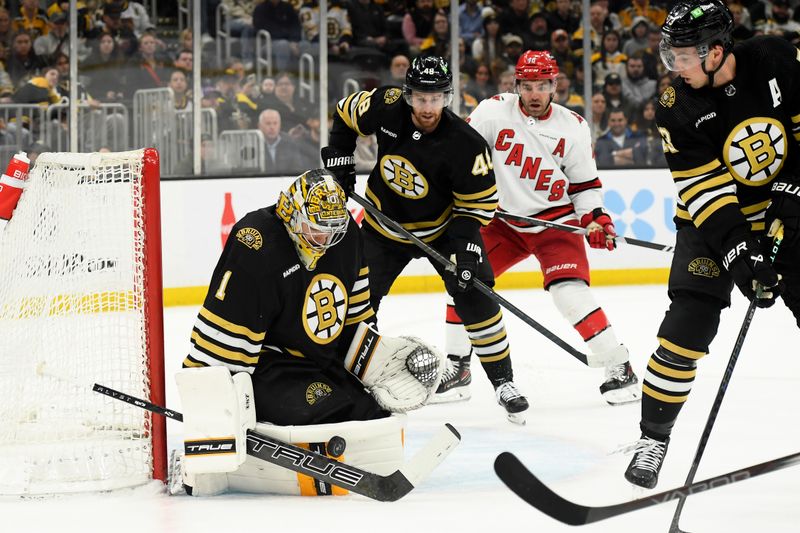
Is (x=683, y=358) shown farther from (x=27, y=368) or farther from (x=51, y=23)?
(x=51, y=23)

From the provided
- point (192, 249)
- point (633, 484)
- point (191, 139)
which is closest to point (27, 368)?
point (633, 484)

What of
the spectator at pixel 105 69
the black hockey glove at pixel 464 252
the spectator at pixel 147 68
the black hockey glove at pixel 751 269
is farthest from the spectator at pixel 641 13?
the black hockey glove at pixel 751 269

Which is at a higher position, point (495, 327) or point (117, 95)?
point (117, 95)

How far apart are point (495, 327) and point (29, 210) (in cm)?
151

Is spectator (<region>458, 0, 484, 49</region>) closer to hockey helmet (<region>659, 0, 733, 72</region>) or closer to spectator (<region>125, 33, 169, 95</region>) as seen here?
spectator (<region>125, 33, 169, 95</region>)

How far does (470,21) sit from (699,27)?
199 inches

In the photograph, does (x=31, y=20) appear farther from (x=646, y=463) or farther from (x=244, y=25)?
(x=646, y=463)

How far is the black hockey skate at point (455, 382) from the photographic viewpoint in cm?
396

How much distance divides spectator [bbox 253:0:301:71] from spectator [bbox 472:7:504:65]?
124 cm

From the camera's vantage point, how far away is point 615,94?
7605 mm

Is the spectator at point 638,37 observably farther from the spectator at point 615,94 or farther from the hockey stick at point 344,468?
the hockey stick at point 344,468

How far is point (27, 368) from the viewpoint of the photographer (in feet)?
9.62

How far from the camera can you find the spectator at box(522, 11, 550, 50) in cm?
761

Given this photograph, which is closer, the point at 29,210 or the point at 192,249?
the point at 29,210
